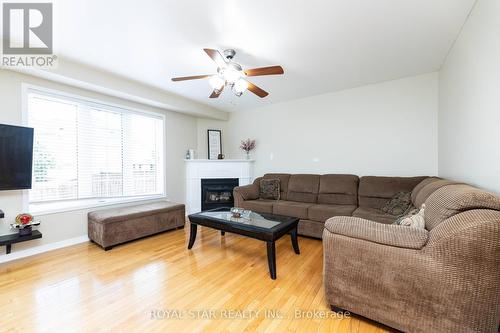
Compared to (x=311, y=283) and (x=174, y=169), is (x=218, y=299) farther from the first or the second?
(x=174, y=169)

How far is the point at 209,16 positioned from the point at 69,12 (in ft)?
3.95

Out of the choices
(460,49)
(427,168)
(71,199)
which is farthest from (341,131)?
(71,199)

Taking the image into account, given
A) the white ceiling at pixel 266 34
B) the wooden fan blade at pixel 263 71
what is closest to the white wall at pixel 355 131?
the white ceiling at pixel 266 34

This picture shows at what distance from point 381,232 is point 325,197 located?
7.42 ft

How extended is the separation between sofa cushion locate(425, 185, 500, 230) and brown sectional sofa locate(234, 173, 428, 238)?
3.68 ft

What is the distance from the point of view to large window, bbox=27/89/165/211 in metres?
2.87

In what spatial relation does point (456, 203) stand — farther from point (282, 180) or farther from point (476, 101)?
point (282, 180)

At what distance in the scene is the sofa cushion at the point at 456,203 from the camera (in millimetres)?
1225

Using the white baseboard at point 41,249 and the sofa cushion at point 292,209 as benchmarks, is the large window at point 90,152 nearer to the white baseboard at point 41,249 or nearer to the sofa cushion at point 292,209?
the white baseboard at point 41,249

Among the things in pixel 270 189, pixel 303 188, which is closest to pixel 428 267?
pixel 303 188

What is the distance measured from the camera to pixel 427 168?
127 inches

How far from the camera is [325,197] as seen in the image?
3664mm

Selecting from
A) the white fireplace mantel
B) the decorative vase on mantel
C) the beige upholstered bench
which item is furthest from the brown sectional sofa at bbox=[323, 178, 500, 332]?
the decorative vase on mantel

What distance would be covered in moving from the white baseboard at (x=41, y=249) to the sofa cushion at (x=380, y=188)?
14.0 ft
